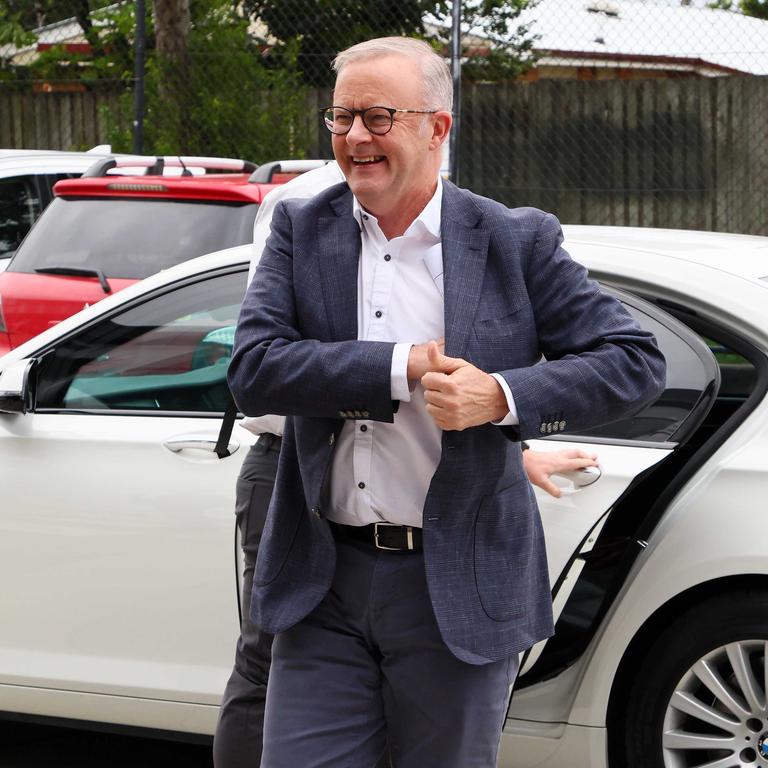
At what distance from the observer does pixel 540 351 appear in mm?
2596

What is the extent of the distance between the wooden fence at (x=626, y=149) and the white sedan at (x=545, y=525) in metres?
5.55

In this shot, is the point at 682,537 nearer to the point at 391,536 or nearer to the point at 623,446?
the point at 623,446

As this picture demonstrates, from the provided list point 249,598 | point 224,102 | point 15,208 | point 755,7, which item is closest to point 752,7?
point 755,7

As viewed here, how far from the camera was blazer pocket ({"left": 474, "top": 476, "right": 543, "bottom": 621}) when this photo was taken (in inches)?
99.4

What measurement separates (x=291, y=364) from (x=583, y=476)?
1.19 metres

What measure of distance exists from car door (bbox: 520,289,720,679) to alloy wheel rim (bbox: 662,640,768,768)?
36cm

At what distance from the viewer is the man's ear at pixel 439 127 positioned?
257 cm

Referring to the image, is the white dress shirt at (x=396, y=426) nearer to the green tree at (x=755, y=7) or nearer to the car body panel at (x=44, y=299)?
the car body panel at (x=44, y=299)

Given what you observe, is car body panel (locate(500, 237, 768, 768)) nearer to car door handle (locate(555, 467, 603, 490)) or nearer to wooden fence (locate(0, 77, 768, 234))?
car door handle (locate(555, 467, 603, 490))

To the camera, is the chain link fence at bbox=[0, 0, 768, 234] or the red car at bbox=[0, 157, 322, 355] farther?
the chain link fence at bbox=[0, 0, 768, 234]

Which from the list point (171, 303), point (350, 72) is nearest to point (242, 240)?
point (171, 303)

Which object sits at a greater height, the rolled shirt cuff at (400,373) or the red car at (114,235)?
the rolled shirt cuff at (400,373)

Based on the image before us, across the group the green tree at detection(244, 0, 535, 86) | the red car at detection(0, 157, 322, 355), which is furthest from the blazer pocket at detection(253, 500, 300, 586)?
the green tree at detection(244, 0, 535, 86)

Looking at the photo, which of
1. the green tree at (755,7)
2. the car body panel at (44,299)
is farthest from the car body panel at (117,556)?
the green tree at (755,7)
